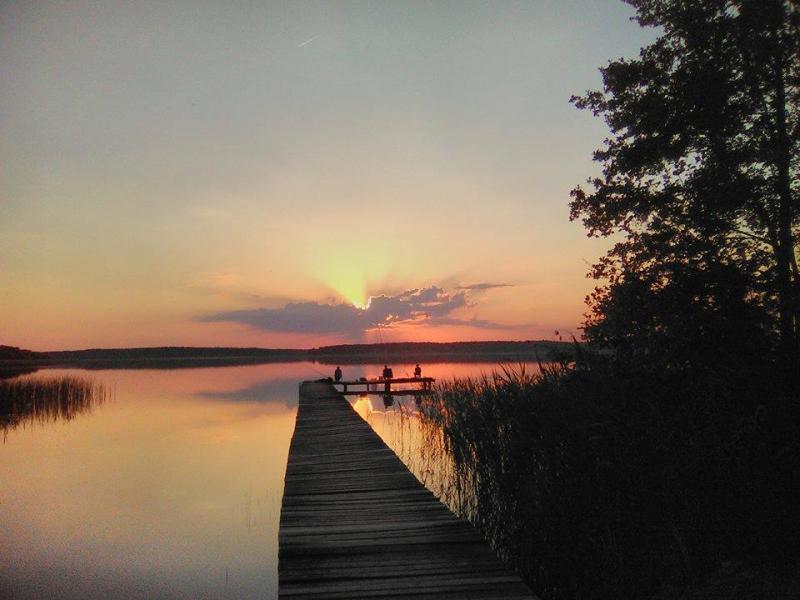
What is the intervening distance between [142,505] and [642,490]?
892cm

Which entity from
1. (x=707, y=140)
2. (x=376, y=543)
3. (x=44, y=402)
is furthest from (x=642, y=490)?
(x=44, y=402)

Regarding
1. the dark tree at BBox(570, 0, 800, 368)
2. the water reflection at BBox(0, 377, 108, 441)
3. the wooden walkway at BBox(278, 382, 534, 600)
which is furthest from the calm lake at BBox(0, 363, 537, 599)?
the dark tree at BBox(570, 0, 800, 368)

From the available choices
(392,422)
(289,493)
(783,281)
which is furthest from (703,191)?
(392,422)

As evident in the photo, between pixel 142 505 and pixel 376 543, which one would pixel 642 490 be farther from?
pixel 142 505

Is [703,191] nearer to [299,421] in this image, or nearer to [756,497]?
[756,497]

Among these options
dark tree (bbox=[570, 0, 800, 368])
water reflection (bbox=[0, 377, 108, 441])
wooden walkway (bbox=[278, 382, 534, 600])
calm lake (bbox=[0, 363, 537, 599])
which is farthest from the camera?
water reflection (bbox=[0, 377, 108, 441])

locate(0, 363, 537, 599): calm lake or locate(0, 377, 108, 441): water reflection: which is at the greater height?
locate(0, 377, 108, 441): water reflection

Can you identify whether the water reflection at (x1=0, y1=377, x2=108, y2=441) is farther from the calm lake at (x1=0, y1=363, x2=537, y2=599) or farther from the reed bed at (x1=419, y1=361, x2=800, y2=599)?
the reed bed at (x1=419, y1=361, x2=800, y2=599)

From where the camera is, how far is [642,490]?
6098 millimetres

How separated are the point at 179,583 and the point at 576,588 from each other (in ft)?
15.5

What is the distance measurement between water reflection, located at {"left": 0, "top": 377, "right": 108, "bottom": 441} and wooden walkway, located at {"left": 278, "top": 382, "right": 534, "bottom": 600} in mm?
14511

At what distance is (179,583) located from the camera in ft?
24.5

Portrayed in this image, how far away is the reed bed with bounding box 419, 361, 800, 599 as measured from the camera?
5.31 meters

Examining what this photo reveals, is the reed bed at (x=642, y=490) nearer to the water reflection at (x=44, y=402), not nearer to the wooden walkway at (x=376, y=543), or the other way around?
the wooden walkway at (x=376, y=543)
